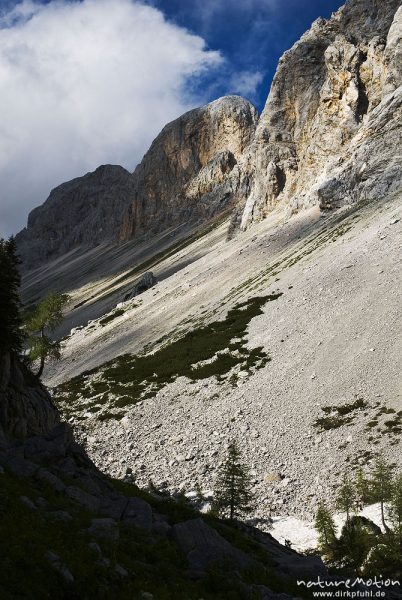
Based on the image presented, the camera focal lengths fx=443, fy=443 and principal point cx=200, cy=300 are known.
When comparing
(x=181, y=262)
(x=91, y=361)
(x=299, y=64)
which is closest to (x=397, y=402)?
(x=91, y=361)

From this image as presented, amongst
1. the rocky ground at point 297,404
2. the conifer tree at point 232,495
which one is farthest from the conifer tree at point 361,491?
the conifer tree at point 232,495

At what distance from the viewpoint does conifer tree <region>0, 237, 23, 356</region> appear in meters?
19.0

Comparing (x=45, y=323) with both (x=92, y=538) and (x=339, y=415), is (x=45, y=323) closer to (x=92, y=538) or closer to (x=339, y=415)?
(x=339, y=415)

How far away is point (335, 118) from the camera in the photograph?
89625 millimetres

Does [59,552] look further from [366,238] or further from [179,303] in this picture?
[179,303]

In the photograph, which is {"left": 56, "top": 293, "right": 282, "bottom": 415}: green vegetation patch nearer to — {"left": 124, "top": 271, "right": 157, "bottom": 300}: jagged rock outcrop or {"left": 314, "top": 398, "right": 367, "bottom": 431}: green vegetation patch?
{"left": 314, "top": 398, "right": 367, "bottom": 431}: green vegetation patch

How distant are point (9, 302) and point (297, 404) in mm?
18362

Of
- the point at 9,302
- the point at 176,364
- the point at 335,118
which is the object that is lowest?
the point at 176,364

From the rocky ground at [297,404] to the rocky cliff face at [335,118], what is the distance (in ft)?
86.9

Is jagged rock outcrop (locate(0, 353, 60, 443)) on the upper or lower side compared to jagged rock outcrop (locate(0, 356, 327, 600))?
upper

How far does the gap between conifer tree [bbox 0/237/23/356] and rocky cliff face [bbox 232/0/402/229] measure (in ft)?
188

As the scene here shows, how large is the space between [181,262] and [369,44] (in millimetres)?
59382

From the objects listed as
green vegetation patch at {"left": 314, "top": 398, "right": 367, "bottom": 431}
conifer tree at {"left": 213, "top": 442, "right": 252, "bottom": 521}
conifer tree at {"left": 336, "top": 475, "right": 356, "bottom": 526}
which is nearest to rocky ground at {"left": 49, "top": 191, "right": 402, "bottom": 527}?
green vegetation patch at {"left": 314, "top": 398, "right": 367, "bottom": 431}

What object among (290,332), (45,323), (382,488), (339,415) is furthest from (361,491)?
(45,323)
